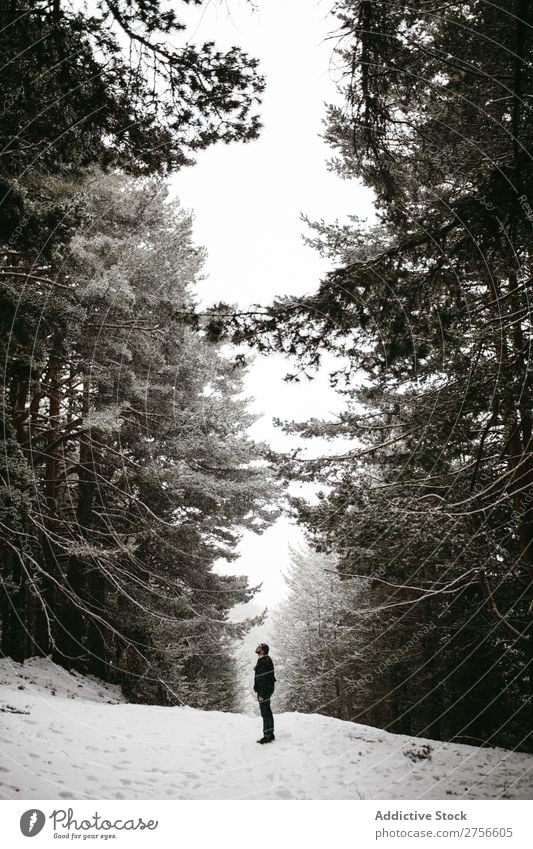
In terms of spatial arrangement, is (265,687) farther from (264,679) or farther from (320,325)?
(320,325)

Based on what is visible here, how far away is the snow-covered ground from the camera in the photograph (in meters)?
4.61

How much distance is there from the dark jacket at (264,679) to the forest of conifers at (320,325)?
2.06 metres

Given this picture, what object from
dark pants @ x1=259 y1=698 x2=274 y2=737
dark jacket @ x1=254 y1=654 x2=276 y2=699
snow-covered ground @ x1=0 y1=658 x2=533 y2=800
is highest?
dark jacket @ x1=254 y1=654 x2=276 y2=699

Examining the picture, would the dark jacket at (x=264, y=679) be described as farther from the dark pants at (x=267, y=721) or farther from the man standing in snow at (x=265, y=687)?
the dark pants at (x=267, y=721)

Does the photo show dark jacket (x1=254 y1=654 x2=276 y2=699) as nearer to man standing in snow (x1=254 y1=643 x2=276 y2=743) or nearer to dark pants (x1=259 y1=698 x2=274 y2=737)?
man standing in snow (x1=254 y1=643 x2=276 y2=743)

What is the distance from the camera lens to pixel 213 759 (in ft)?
20.7

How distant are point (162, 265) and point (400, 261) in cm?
754

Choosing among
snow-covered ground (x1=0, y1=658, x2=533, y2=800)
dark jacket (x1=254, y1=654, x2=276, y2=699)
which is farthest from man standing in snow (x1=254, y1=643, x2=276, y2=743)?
snow-covered ground (x1=0, y1=658, x2=533, y2=800)

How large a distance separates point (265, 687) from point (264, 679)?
12 cm

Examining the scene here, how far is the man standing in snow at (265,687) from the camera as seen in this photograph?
23.1 ft

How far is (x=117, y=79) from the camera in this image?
11.8 feet

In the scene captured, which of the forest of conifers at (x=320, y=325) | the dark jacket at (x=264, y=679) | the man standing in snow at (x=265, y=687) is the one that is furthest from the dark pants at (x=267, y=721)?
the forest of conifers at (x=320, y=325)
